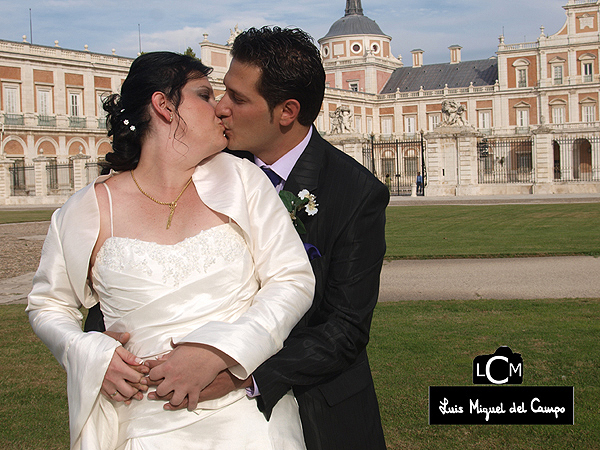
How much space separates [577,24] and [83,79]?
3713cm

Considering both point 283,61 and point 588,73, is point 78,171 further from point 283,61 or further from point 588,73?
point 588,73

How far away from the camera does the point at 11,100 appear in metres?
35.2

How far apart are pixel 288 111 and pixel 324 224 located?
0.35 meters

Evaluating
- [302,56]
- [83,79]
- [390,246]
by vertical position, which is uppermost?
[83,79]

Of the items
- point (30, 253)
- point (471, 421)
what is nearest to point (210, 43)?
point (30, 253)

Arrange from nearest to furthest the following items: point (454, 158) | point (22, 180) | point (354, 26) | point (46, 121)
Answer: point (454, 158) < point (22, 180) < point (46, 121) < point (354, 26)

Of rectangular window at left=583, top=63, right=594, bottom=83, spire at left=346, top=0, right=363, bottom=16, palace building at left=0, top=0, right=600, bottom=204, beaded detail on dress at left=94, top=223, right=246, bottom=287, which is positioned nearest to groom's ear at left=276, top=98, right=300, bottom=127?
beaded detail on dress at left=94, top=223, right=246, bottom=287

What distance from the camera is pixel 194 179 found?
5.88 feet

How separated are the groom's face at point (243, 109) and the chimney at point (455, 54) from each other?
63668 mm

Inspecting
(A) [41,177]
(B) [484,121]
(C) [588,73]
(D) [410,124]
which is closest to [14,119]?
(A) [41,177]

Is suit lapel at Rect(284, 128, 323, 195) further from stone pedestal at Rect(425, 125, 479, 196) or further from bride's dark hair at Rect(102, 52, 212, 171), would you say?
stone pedestal at Rect(425, 125, 479, 196)

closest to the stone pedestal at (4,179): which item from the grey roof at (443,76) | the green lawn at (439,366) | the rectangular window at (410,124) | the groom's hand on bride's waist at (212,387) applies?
the green lawn at (439,366)

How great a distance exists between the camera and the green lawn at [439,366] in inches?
Answer: 132

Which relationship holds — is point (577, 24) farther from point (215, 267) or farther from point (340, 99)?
point (215, 267)
